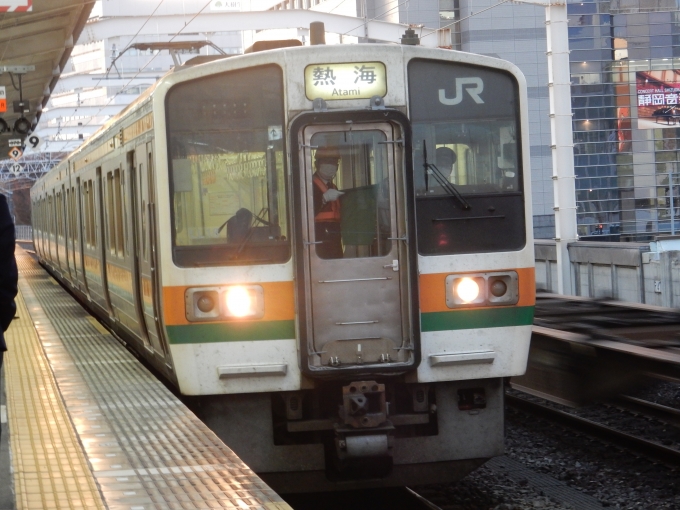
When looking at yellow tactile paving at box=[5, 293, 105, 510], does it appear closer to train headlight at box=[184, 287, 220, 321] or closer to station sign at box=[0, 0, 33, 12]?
train headlight at box=[184, 287, 220, 321]

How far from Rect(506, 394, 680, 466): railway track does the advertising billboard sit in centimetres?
2867

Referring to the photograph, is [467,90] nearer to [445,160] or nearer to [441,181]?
[445,160]

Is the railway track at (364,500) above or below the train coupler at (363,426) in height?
below

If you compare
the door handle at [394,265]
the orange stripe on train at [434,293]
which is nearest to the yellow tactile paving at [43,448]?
the door handle at [394,265]

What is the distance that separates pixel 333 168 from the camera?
5.80 metres

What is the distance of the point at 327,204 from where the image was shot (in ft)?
19.1

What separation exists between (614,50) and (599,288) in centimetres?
2092

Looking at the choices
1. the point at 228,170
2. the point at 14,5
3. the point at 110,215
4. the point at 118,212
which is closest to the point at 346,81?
the point at 228,170

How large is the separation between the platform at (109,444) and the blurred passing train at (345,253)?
48cm

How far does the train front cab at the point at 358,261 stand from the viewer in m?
5.76

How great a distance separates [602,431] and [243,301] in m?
3.77

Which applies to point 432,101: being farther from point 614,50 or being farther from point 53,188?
point 614,50

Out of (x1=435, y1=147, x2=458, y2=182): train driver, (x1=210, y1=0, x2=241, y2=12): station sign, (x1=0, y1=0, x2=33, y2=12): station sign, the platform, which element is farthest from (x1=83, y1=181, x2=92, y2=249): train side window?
(x1=210, y1=0, x2=241, y2=12): station sign

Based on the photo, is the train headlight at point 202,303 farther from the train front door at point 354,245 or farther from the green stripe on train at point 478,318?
the green stripe on train at point 478,318
